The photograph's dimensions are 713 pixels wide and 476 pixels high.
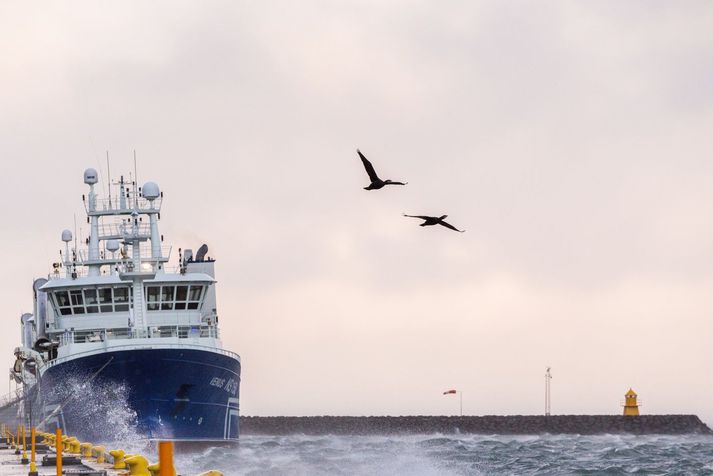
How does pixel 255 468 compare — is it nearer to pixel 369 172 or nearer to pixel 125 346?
pixel 125 346

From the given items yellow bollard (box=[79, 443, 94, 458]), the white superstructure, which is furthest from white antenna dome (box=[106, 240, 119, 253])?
yellow bollard (box=[79, 443, 94, 458])

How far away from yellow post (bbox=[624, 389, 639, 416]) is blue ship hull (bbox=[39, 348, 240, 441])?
7312 cm

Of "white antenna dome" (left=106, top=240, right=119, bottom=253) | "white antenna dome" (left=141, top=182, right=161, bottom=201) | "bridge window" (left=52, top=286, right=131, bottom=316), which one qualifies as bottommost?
"bridge window" (left=52, top=286, right=131, bottom=316)

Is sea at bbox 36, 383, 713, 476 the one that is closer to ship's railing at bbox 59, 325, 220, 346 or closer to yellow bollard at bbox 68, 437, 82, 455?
ship's railing at bbox 59, 325, 220, 346

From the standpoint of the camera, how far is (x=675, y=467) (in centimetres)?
5881

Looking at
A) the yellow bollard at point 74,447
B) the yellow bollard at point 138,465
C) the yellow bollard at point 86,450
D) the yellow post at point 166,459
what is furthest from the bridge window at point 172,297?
the yellow post at point 166,459

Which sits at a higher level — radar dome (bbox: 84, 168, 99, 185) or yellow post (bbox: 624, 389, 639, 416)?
radar dome (bbox: 84, 168, 99, 185)

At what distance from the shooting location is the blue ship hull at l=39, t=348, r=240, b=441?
62.4m

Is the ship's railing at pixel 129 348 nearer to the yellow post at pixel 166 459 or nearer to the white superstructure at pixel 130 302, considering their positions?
the white superstructure at pixel 130 302

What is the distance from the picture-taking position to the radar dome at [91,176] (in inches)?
2854

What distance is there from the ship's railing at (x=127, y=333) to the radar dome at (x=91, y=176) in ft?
27.8

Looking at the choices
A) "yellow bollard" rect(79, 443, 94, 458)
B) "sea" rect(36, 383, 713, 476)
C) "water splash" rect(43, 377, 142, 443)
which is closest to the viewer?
"yellow bollard" rect(79, 443, 94, 458)

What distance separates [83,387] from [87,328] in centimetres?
457

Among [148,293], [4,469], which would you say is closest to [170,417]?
[148,293]
